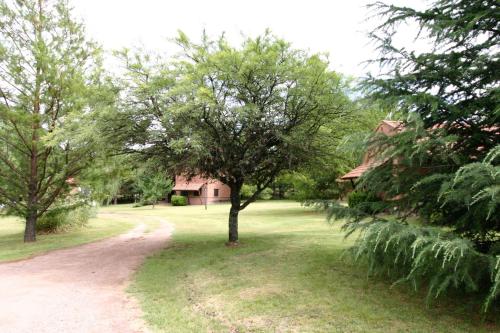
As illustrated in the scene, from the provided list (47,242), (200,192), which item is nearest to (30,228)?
(47,242)

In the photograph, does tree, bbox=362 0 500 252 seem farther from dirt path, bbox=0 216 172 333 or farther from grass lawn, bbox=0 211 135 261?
grass lawn, bbox=0 211 135 261

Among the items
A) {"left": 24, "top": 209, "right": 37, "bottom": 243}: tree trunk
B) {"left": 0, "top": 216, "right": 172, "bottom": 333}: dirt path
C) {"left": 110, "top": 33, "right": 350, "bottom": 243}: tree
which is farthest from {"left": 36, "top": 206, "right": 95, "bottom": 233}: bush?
{"left": 110, "top": 33, "right": 350, "bottom": 243}: tree

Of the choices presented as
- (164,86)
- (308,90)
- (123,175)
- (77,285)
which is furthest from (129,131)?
(123,175)

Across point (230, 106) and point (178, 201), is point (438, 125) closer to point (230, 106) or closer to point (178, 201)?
point (230, 106)

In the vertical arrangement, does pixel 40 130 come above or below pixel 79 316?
above

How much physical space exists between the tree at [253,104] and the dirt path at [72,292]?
388cm

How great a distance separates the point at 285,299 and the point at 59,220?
1763cm

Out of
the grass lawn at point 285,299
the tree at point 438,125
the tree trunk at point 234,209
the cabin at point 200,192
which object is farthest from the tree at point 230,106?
the cabin at point 200,192

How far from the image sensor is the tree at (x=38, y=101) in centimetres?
1587

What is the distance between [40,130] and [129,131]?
686cm

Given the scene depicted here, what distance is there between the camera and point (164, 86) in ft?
35.1

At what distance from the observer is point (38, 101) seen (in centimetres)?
1648

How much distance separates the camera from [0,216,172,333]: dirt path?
20.4 feet

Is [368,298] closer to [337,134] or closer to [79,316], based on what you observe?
[79,316]
